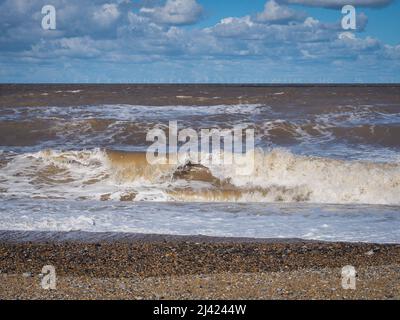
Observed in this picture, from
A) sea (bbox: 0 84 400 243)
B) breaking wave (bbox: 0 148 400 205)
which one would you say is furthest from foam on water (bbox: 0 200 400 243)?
breaking wave (bbox: 0 148 400 205)

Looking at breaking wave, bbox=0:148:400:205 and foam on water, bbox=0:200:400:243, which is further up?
breaking wave, bbox=0:148:400:205

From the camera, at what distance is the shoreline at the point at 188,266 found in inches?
177

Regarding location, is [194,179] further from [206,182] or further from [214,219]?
[214,219]

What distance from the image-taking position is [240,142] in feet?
50.8

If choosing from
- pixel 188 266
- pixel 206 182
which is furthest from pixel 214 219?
pixel 206 182

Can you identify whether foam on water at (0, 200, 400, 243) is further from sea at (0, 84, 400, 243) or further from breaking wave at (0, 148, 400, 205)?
breaking wave at (0, 148, 400, 205)

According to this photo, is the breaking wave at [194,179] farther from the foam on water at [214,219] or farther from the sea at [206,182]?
the foam on water at [214,219]

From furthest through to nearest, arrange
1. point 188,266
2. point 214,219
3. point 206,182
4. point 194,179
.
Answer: point 194,179 < point 206,182 < point 214,219 < point 188,266

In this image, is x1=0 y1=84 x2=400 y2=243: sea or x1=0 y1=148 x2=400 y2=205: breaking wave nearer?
x1=0 y1=84 x2=400 y2=243: sea

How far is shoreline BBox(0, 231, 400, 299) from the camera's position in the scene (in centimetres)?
450

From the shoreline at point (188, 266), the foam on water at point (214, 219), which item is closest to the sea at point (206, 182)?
the foam on water at point (214, 219)

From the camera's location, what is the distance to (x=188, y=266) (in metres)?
5.40

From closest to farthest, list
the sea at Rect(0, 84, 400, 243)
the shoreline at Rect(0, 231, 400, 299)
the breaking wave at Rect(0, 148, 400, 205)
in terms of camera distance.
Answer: the shoreline at Rect(0, 231, 400, 299)
the sea at Rect(0, 84, 400, 243)
the breaking wave at Rect(0, 148, 400, 205)
